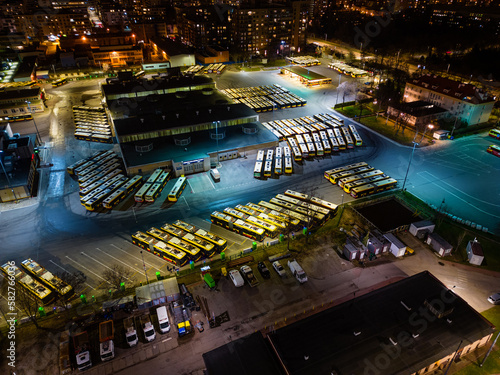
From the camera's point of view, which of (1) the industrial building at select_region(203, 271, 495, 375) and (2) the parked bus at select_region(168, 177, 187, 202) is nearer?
(1) the industrial building at select_region(203, 271, 495, 375)

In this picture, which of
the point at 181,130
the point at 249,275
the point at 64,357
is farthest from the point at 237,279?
the point at 181,130

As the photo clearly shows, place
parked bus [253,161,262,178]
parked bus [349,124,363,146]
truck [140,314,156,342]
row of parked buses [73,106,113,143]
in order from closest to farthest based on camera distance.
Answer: truck [140,314,156,342]
parked bus [253,161,262,178]
parked bus [349,124,363,146]
row of parked buses [73,106,113,143]

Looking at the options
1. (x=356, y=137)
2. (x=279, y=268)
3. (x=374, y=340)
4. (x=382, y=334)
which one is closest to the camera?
(x=374, y=340)

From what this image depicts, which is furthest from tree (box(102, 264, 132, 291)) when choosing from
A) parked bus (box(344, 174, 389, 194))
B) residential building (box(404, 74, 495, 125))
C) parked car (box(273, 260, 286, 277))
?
residential building (box(404, 74, 495, 125))

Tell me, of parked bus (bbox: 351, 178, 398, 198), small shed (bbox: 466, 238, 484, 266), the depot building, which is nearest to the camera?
small shed (bbox: 466, 238, 484, 266)

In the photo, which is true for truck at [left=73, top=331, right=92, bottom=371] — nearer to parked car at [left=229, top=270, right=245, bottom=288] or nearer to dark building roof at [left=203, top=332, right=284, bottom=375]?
dark building roof at [left=203, top=332, right=284, bottom=375]

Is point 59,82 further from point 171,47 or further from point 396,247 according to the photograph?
point 396,247

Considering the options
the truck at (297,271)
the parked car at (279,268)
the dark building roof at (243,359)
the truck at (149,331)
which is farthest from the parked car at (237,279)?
the truck at (149,331)
